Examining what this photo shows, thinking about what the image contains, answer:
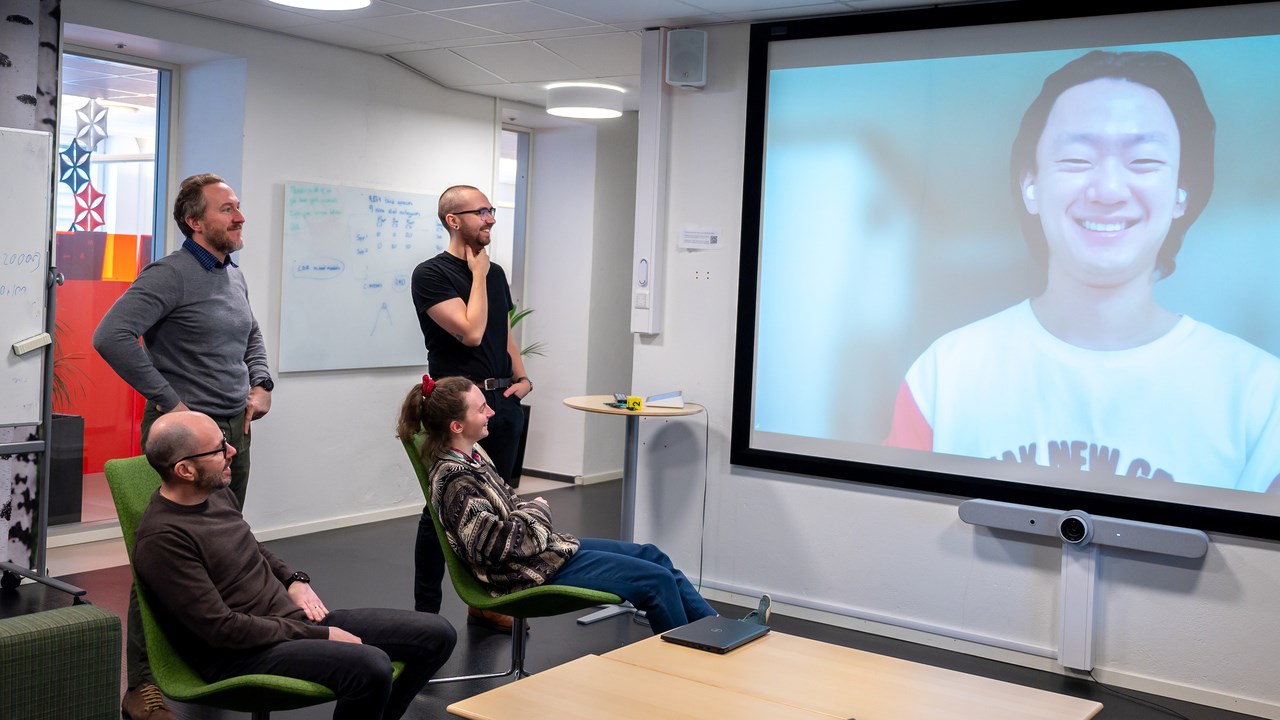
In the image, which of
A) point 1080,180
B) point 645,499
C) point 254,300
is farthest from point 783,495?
point 254,300

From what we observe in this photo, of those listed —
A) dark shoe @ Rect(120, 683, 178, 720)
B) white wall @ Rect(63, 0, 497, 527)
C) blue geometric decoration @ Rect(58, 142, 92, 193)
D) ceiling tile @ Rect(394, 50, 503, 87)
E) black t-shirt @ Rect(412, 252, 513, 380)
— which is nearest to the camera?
dark shoe @ Rect(120, 683, 178, 720)

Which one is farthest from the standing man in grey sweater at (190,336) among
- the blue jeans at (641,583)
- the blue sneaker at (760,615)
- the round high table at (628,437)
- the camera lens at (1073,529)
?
→ the camera lens at (1073,529)

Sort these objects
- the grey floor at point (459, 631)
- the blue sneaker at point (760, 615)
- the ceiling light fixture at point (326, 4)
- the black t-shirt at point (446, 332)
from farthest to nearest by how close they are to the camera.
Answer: the ceiling light fixture at point (326, 4), the black t-shirt at point (446, 332), the grey floor at point (459, 631), the blue sneaker at point (760, 615)

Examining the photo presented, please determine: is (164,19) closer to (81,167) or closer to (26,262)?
(81,167)

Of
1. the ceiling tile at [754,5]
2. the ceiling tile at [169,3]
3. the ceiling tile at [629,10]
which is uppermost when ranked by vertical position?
the ceiling tile at [169,3]

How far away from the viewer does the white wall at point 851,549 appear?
3768 millimetres

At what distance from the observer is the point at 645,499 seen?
502 centimetres

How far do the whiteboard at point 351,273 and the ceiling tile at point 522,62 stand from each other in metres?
0.87

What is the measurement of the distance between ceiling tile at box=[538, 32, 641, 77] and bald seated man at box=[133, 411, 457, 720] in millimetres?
3217

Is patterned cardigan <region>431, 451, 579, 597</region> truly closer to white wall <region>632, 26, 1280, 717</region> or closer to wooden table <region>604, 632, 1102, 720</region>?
wooden table <region>604, 632, 1102, 720</region>

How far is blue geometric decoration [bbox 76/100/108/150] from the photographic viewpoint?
510cm

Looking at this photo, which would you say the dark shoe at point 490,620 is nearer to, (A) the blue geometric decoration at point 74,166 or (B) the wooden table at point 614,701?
(B) the wooden table at point 614,701

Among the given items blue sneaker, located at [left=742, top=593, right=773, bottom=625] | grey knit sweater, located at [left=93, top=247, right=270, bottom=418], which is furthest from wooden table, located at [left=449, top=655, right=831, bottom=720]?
grey knit sweater, located at [left=93, top=247, right=270, bottom=418]

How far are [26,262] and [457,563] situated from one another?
218cm
